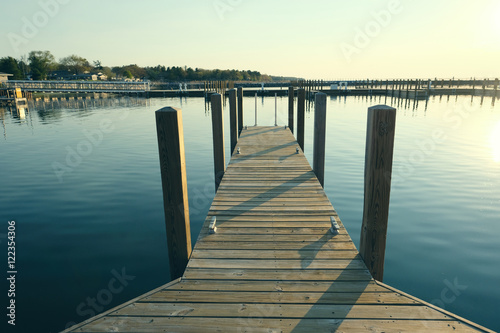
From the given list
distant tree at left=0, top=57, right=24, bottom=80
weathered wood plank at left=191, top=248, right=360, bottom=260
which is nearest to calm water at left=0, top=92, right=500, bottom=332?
weathered wood plank at left=191, top=248, right=360, bottom=260

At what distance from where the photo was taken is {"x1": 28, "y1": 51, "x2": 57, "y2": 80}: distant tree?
91.9m

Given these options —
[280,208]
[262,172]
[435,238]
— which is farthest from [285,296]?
[435,238]

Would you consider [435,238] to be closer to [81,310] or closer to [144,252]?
[144,252]

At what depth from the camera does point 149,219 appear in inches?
317

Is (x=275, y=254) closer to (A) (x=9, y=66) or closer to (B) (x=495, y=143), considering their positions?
(B) (x=495, y=143)

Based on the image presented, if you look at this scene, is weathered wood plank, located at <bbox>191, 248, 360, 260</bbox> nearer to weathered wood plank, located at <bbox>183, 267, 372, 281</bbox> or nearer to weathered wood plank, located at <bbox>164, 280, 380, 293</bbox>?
weathered wood plank, located at <bbox>183, 267, 372, 281</bbox>

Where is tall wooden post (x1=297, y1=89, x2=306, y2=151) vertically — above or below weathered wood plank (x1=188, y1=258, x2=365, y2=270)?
above

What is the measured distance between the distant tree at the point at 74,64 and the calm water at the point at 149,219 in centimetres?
13053

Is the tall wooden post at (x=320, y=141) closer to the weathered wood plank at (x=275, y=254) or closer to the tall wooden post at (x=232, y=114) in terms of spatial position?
the weathered wood plank at (x=275, y=254)

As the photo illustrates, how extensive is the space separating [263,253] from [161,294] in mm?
1380

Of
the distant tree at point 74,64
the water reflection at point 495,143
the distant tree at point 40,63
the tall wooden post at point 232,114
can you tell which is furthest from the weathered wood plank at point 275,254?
the distant tree at point 74,64

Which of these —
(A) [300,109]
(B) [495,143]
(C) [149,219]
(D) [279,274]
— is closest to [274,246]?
(D) [279,274]

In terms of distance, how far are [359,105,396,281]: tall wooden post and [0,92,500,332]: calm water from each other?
2336 mm

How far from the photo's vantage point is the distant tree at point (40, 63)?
91.9 metres
